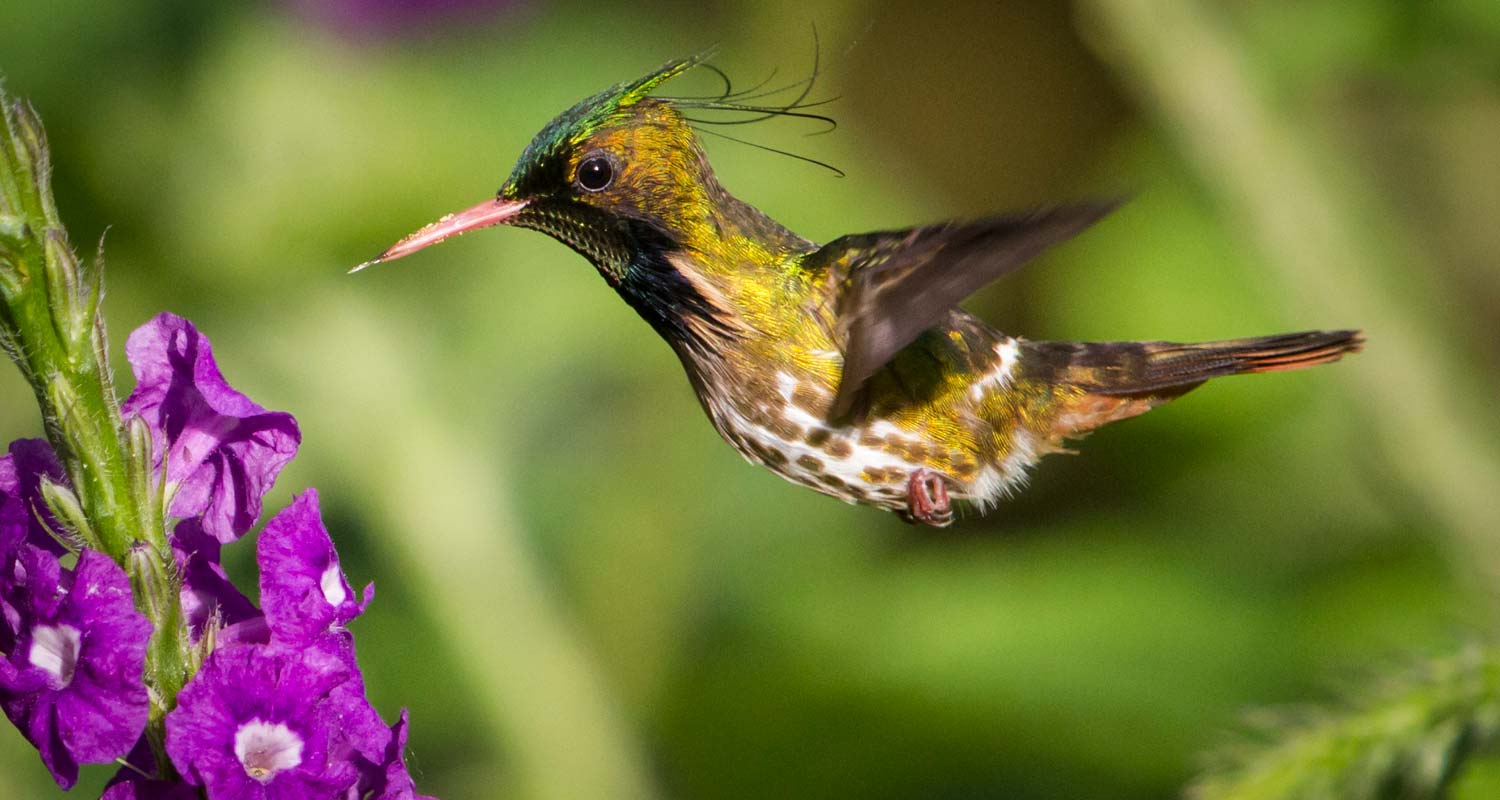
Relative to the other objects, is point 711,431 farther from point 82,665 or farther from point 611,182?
point 82,665

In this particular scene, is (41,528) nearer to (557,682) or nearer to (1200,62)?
(557,682)

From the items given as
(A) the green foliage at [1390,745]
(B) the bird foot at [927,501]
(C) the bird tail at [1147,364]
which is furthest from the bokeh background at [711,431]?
(B) the bird foot at [927,501]

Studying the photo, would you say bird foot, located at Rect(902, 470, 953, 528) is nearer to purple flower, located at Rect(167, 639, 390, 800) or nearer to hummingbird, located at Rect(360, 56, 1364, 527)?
hummingbird, located at Rect(360, 56, 1364, 527)

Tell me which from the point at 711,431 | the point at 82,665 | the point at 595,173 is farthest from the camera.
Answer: the point at 711,431

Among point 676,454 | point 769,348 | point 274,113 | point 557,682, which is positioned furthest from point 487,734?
point 769,348

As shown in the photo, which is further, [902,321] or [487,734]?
[487,734]

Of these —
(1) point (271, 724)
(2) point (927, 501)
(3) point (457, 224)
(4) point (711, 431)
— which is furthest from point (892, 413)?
(4) point (711, 431)

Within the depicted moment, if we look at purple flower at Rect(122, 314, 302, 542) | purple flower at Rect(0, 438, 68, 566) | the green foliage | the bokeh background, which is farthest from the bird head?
the bokeh background
